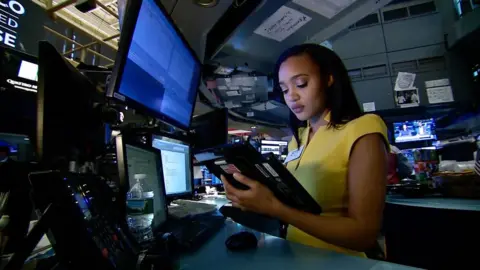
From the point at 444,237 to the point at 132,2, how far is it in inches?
80.6

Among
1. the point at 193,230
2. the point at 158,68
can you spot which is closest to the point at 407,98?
the point at 158,68

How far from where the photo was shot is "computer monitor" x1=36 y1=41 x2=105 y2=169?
21.4 inches

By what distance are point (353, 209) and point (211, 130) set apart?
1.14 metres

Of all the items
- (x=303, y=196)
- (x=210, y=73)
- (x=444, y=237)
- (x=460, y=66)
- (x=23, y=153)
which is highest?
(x=460, y=66)

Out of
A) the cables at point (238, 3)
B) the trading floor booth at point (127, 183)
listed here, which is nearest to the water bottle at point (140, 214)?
the trading floor booth at point (127, 183)

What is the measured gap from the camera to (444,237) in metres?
1.62

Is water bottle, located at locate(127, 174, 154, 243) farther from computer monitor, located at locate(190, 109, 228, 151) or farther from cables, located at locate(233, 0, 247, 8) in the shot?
cables, located at locate(233, 0, 247, 8)

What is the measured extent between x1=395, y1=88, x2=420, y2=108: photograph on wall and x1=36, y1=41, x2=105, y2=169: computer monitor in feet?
13.2

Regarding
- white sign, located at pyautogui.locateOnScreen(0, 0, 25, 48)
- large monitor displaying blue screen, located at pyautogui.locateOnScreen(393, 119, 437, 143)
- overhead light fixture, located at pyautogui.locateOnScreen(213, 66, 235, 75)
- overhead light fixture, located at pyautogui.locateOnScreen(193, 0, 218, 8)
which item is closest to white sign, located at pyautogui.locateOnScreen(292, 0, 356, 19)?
overhead light fixture, located at pyautogui.locateOnScreen(193, 0, 218, 8)

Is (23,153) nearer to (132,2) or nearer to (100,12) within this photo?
(132,2)

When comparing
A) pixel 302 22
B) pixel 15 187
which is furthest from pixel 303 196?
pixel 302 22

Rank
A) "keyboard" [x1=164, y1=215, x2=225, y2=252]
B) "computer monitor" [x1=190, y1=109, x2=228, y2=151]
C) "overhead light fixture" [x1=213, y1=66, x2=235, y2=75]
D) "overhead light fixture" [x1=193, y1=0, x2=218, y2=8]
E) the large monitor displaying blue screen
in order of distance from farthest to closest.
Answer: the large monitor displaying blue screen
"overhead light fixture" [x1=213, y1=66, x2=235, y2=75]
"computer monitor" [x1=190, y1=109, x2=228, y2=151]
"overhead light fixture" [x1=193, y1=0, x2=218, y2=8]
"keyboard" [x1=164, y1=215, x2=225, y2=252]

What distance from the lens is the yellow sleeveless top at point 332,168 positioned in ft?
2.67

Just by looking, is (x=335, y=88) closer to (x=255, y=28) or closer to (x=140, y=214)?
(x=140, y=214)
